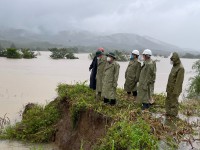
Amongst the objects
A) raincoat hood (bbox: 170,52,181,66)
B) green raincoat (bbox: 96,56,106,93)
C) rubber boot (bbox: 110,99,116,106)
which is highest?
raincoat hood (bbox: 170,52,181,66)

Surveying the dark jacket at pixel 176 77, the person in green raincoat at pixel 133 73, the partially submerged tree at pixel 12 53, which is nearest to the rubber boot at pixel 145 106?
the dark jacket at pixel 176 77

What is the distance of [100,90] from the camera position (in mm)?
10148

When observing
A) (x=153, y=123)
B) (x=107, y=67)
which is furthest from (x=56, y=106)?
(x=153, y=123)

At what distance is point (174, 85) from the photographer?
8.82 metres

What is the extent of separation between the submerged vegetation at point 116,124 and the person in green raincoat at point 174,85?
1.14 feet

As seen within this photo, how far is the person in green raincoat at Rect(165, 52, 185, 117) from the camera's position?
865 cm

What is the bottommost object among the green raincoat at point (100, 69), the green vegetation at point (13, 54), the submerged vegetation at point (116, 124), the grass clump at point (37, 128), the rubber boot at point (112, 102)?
the grass clump at point (37, 128)

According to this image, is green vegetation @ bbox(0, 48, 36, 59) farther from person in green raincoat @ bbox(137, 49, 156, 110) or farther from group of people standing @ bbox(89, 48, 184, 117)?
person in green raincoat @ bbox(137, 49, 156, 110)

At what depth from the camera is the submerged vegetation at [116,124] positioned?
655 cm

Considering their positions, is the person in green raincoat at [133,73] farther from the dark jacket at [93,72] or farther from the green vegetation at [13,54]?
the green vegetation at [13,54]

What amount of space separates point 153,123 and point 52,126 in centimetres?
412

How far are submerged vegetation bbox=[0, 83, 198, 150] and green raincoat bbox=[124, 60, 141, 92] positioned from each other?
18.4 inches

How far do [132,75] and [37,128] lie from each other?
336 cm

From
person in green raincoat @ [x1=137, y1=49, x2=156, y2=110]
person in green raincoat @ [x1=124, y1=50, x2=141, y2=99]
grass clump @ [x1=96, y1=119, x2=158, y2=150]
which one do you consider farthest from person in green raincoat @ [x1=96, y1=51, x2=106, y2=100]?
grass clump @ [x1=96, y1=119, x2=158, y2=150]
